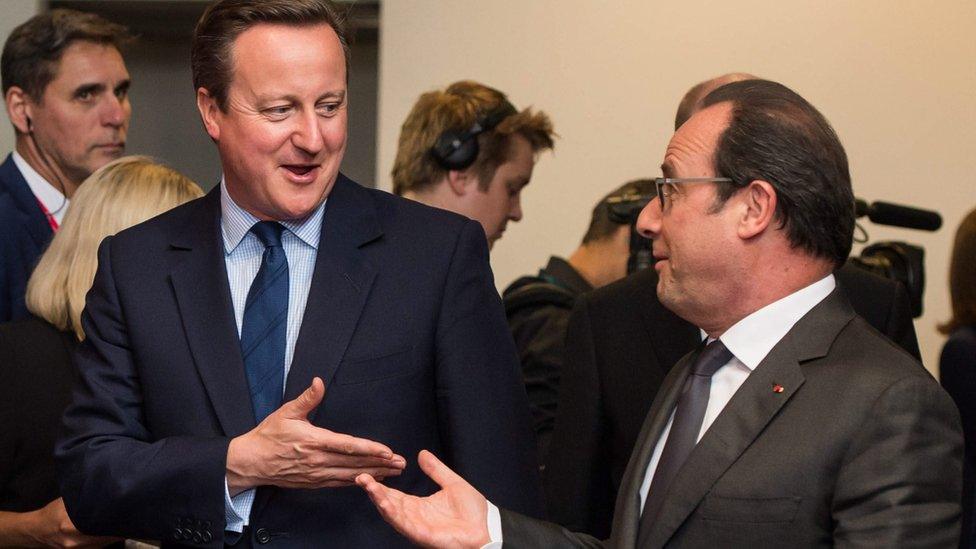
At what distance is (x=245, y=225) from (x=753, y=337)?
771mm

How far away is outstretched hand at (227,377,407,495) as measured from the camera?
5.44ft

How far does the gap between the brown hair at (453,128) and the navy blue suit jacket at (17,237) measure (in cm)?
88

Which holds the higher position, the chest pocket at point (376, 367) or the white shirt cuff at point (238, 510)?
the chest pocket at point (376, 367)

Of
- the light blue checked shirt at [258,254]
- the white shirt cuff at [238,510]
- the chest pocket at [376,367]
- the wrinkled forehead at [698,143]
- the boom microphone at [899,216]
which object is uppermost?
the wrinkled forehead at [698,143]

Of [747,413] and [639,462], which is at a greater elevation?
[747,413]

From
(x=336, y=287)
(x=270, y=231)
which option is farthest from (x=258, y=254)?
(x=336, y=287)

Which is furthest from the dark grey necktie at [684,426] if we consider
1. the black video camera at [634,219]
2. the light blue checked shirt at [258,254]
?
the black video camera at [634,219]

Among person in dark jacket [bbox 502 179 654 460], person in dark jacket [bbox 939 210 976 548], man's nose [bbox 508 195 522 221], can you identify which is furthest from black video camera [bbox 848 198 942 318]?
man's nose [bbox 508 195 522 221]

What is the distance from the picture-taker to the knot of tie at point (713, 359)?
1784 millimetres

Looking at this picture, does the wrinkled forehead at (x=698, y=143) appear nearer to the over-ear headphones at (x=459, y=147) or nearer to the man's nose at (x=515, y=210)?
the over-ear headphones at (x=459, y=147)

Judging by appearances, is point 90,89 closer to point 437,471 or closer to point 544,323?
point 544,323

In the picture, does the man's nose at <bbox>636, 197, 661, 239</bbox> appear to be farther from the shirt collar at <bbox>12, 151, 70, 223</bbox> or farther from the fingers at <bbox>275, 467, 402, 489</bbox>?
the shirt collar at <bbox>12, 151, 70, 223</bbox>

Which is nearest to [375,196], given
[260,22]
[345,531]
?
[260,22]

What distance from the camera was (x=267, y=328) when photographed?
6.21ft
